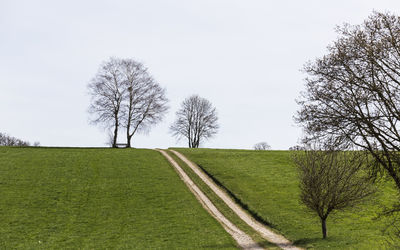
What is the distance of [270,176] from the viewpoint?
152ft

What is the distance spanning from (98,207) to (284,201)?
61.1 feet

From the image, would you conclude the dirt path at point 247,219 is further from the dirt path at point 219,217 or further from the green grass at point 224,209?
the dirt path at point 219,217

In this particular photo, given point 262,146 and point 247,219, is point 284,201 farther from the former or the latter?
point 262,146

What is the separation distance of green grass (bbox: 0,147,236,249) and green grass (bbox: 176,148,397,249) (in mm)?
5481

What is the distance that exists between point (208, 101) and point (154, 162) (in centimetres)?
5209

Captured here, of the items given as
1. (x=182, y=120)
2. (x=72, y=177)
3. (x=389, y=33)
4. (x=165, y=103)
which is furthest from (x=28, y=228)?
(x=182, y=120)

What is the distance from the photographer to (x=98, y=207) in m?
33.3

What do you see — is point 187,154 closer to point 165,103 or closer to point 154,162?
point 154,162

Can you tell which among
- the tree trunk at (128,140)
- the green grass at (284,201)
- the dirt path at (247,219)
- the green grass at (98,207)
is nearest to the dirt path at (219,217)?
the green grass at (98,207)

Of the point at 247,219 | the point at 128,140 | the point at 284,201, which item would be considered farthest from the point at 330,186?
the point at 128,140

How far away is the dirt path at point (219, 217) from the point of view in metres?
23.4

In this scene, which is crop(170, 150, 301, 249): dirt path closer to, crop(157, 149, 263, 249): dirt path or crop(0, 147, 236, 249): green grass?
crop(157, 149, 263, 249): dirt path

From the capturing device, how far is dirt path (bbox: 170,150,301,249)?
961 inches

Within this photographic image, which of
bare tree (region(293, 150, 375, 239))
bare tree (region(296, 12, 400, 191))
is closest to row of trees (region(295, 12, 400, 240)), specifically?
bare tree (region(296, 12, 400, 191))
